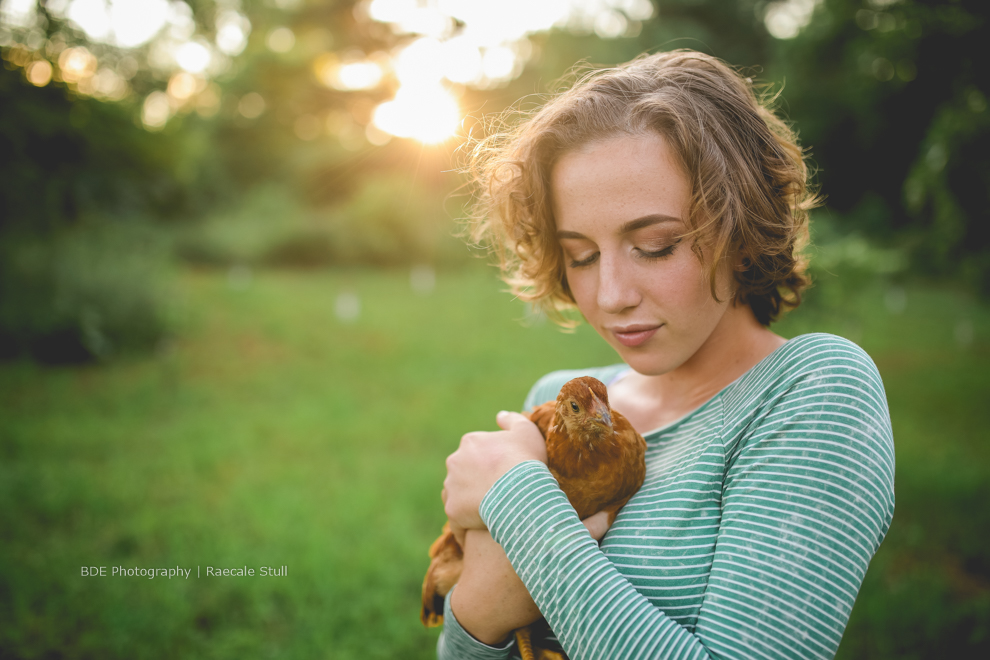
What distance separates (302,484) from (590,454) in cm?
421

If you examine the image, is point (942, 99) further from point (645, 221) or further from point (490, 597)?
point (490, 597)

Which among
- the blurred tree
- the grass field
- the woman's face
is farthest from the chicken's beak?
the grass field

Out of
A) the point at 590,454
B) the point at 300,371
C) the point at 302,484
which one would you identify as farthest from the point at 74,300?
the point at 590,454

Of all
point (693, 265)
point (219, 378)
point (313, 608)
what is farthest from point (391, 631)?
point (219, 378)

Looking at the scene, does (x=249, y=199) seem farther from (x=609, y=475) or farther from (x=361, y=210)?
(x=609, y=475)

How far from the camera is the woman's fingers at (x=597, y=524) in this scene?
123cm

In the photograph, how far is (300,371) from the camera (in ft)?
26.1

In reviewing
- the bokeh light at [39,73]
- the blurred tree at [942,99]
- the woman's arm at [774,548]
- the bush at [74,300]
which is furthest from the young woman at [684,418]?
the bush at [74,300]

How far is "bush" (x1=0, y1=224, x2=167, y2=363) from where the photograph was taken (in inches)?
A: 299

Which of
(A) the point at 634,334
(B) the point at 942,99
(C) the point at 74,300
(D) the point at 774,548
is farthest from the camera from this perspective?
(C) the point at 74,300

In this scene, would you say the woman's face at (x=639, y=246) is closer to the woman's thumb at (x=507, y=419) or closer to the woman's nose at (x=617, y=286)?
the woman's nose at (x=617, y=286)

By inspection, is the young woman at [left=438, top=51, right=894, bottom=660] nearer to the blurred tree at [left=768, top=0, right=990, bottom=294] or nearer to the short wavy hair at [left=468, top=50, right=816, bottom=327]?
the short wavy hair at [left=468, top=50, right=816, bottom=327]

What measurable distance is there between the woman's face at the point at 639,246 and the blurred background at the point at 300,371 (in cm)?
46

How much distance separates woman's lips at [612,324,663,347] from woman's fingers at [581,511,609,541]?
41 cm
